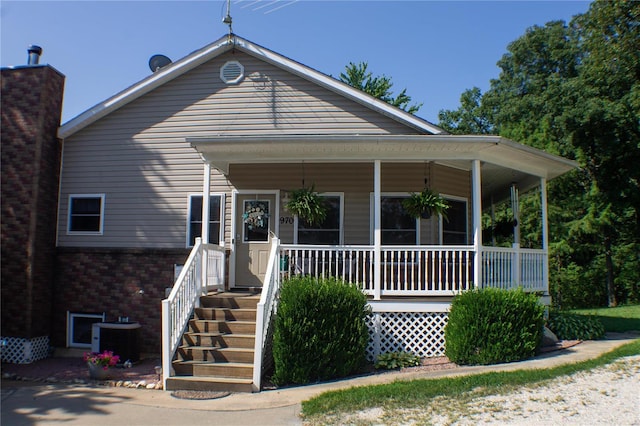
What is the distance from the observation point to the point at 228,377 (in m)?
7.67

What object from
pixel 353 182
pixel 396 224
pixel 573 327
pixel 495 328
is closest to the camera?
pixel 495 328

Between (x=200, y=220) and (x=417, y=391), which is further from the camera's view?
(x=200, y=220)

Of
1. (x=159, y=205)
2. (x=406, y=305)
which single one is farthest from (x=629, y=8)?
(x=159, y=205)

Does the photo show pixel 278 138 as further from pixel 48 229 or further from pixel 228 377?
pixel 48 229

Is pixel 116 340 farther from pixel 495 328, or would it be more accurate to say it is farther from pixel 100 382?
pixel 495 328

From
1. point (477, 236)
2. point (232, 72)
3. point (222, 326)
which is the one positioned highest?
point (232, 72)

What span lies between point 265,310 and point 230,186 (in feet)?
14.0

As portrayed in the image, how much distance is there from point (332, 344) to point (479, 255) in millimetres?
3182

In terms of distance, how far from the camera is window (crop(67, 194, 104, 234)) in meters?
12.0

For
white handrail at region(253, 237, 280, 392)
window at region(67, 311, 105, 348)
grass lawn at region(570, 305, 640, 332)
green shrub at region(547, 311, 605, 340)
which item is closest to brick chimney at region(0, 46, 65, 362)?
window at region(67, 311, 105, 348)

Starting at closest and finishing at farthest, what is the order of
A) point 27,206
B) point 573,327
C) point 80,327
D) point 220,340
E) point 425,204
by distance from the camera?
point 220,340 → point 425,204 → point 573,327 → point 27,206 → point 80,327

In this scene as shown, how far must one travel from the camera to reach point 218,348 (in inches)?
320

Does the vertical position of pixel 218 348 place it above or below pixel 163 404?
above

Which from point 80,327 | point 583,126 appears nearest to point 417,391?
point 80,327
